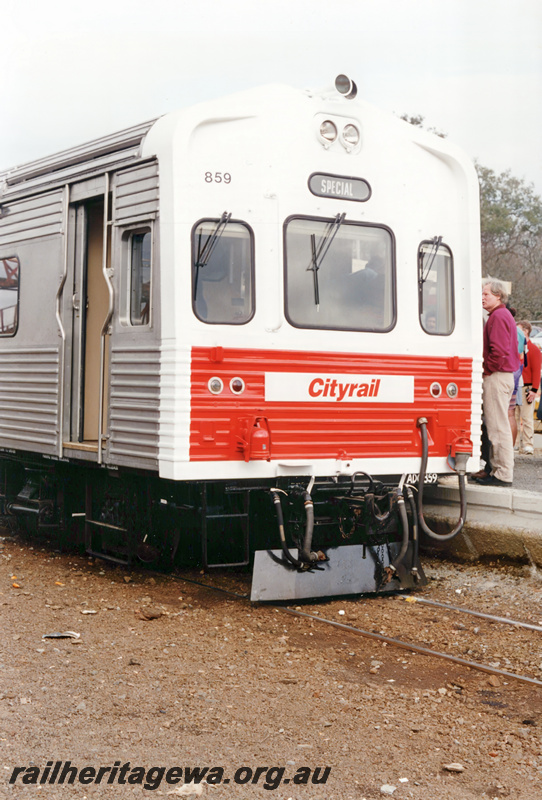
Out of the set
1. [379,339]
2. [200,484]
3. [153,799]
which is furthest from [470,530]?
[153,799]

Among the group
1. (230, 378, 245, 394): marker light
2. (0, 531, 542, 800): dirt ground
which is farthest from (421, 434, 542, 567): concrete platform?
(230, 378, 245, 394): marker light

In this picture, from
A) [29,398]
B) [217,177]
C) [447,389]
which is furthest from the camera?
[29,398]

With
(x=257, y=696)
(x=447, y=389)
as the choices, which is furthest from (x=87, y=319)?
(x=257, y=696)

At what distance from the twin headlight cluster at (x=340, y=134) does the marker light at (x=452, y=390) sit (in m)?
1.96

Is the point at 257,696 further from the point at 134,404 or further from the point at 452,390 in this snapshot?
the point at 452,390

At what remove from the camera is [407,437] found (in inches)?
294

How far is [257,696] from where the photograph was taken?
5031 millimetres

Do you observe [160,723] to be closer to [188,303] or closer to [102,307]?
[188,303]

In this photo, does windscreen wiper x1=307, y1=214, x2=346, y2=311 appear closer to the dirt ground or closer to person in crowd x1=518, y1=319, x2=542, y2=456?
the dirt ground

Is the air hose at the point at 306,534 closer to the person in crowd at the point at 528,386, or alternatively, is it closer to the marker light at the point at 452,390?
the marker light at the point at 452,390

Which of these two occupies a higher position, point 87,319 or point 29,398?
point 87,319

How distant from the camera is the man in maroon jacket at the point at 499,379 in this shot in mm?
9094

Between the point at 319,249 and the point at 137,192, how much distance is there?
4.50 feet

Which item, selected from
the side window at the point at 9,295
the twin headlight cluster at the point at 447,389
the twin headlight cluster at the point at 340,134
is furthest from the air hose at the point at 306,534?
the side window at the point at 9,295
